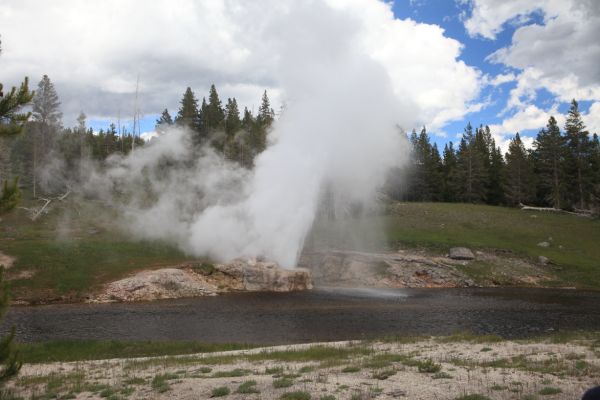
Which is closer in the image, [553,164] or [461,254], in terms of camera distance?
[461,254]

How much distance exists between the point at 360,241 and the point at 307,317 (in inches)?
1306

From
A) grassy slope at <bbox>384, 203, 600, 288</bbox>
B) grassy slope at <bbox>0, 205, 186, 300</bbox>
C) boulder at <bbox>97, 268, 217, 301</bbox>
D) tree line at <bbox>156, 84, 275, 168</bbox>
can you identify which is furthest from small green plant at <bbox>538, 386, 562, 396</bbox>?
tree line at <bbox>156, 84, 275, 168</bbox>

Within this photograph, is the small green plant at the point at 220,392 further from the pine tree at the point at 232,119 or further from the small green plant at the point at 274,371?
the pine tree at the point at 232,119

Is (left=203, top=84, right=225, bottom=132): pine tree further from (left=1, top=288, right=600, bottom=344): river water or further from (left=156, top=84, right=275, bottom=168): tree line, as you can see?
(left=1, top=288, right=600, bottom=344): river water

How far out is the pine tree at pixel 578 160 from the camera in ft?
293

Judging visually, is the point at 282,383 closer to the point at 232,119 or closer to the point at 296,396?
the point at 296,396

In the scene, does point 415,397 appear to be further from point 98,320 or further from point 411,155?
point 411,155

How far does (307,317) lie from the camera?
34656 mm

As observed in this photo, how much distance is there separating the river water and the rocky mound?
8.80ft

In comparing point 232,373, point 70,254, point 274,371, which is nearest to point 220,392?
point 232,373

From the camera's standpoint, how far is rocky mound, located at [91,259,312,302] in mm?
44156

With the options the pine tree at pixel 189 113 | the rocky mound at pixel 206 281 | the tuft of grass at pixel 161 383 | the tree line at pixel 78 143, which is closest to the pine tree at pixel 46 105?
the tree line at pixel 78 143

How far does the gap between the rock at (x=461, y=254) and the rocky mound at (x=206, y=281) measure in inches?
900

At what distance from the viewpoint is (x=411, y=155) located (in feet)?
384
